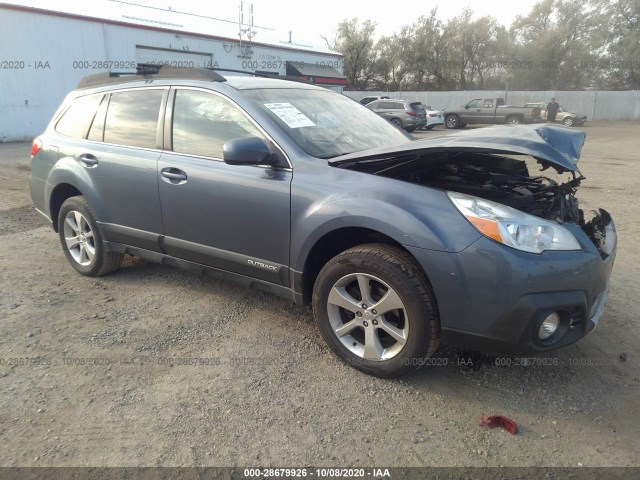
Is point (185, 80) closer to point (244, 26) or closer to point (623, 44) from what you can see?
point (244, 26)

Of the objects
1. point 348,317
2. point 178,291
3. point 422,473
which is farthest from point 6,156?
point 422,473

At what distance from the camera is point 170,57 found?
2175cm

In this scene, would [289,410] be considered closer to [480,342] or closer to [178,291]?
[480,342]

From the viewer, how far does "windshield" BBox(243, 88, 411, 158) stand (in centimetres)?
324

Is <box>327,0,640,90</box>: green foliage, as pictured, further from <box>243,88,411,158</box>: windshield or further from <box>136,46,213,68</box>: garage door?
<box>243,88,411,158</box>: windshield

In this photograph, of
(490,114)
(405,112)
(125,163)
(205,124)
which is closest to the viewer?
(205,124)

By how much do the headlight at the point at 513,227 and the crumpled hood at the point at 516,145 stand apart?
0.29 m

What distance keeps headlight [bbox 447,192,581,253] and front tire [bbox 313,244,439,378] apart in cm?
41

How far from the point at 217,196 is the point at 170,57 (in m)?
20.9

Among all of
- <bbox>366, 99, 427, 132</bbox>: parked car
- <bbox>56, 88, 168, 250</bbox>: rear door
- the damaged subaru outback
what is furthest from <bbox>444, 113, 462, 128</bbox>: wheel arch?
<bbox>56, 88, 168, 250</bbox>: rear door

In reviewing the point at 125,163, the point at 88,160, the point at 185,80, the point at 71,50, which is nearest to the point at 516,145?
the point at 185,80

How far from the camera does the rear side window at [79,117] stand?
14.2 feet

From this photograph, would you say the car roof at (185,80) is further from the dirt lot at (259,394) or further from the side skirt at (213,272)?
the dirt lot at (259,394)

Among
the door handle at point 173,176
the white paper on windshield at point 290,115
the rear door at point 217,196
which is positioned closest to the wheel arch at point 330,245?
the rear door at point 217,196
